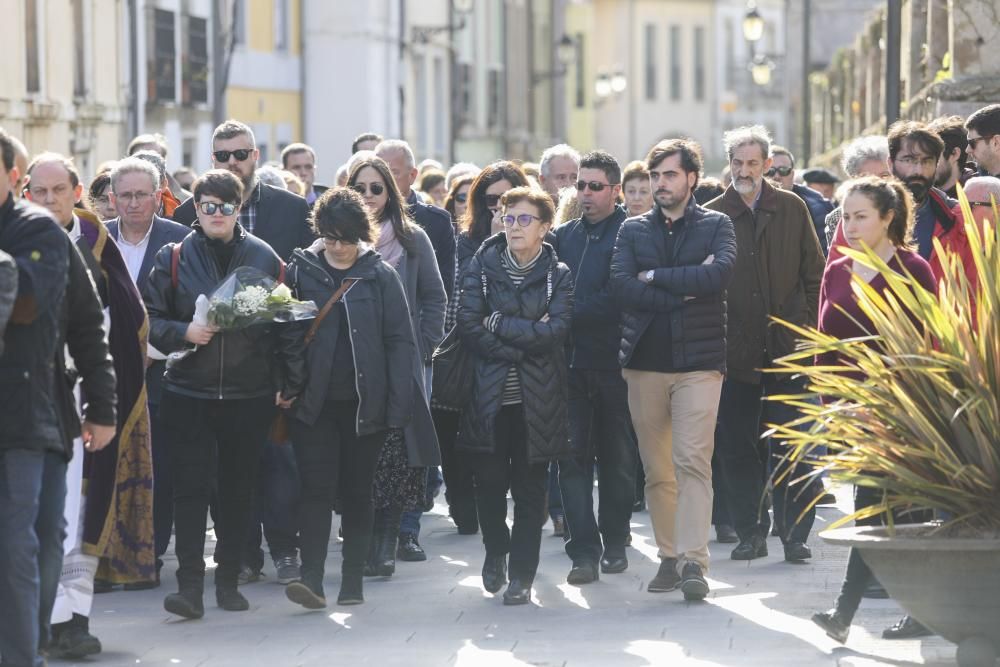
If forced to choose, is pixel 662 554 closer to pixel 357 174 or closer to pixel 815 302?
pixel 815 302

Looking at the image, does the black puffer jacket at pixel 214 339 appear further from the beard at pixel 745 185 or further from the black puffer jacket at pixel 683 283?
the beard at pixel 745 185

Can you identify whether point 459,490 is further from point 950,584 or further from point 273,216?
point 950,584

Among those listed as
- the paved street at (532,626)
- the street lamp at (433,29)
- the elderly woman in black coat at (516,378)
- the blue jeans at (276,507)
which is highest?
the street lamp at (433,29)

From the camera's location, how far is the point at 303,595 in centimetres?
898

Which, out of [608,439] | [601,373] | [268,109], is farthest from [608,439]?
[268,109]

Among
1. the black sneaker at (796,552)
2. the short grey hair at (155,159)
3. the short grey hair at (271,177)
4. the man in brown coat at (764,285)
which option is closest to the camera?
the black sneaker at (796,552)

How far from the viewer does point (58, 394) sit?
7129mm

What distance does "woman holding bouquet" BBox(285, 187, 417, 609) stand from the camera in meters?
9.10

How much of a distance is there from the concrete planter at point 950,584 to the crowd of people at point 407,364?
2.48 ft

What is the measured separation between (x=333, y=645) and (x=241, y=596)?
1027 millimetres

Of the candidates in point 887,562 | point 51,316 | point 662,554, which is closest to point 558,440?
point 662,554

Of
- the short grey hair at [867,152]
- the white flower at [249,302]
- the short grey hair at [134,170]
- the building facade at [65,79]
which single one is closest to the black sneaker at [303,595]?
the white flower at [249,302]

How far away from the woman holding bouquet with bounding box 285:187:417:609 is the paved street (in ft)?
1.20

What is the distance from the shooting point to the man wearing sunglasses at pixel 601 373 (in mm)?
10086
